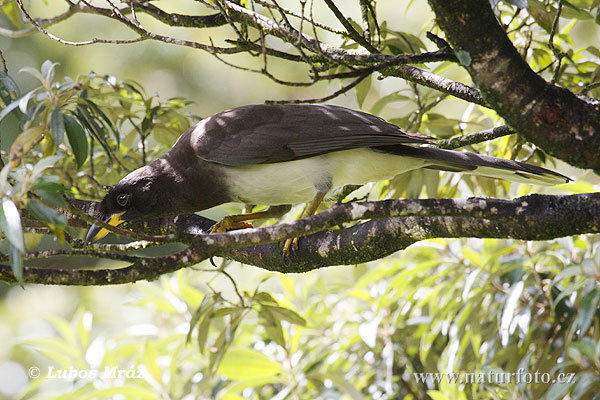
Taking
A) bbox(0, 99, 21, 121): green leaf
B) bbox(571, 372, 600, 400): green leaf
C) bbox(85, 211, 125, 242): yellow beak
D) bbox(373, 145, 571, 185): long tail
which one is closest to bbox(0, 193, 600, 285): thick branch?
bbox(0, 99, 21, 121): green leaf

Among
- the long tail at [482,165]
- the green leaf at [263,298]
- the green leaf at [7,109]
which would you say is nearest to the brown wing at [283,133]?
the long tail at [482,165]

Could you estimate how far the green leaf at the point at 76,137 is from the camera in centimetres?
241

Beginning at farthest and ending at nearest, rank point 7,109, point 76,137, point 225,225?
point 225,225 < point 76,137 < point 7,109

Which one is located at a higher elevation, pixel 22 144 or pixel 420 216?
pixel 420 216

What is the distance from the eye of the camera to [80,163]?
2457 millimetres

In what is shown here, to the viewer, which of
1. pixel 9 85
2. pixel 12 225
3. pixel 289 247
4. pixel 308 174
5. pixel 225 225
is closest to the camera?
pixel 12 225

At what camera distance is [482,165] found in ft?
9.07

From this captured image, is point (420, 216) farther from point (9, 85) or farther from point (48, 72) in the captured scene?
point (9, 85)

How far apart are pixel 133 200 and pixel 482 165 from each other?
69.2 inches

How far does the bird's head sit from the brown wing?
0.31 m

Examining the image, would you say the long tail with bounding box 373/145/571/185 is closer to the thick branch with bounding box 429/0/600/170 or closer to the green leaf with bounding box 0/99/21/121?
the thick branch with bounding box 429/0/600/170

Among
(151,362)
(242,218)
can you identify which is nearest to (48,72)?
(242,218)

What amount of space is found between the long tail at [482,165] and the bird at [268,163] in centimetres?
1

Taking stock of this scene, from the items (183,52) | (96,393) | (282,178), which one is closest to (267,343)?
(96,393)
